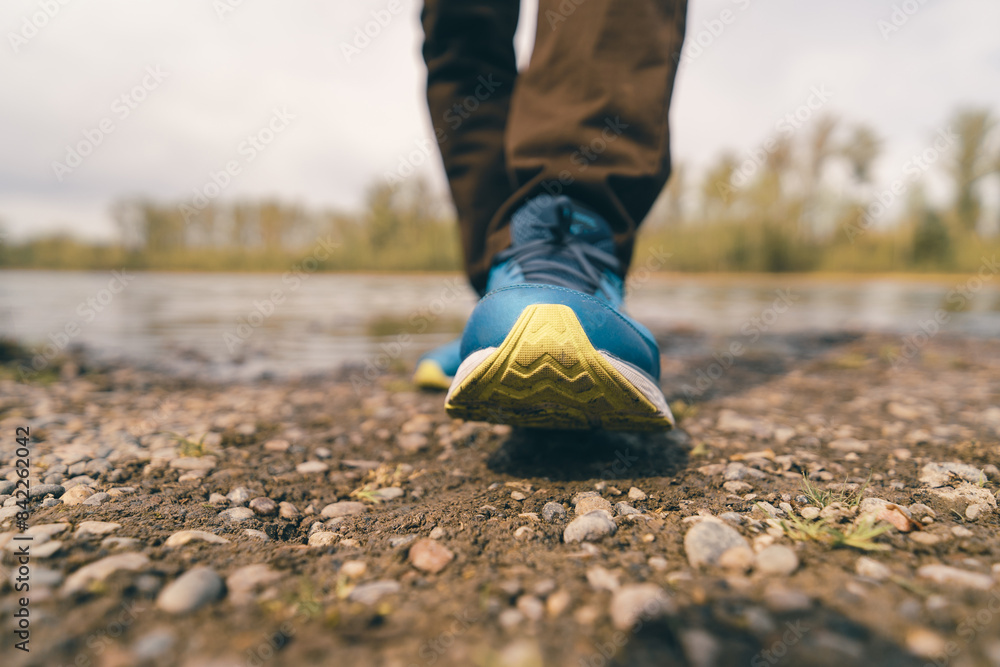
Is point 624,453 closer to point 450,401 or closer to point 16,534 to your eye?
point 450,401

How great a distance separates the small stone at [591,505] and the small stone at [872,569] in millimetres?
374

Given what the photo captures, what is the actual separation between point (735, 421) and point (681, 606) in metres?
1.03

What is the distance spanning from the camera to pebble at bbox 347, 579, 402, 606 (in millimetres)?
664

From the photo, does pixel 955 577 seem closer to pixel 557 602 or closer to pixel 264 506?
pixel 557 602

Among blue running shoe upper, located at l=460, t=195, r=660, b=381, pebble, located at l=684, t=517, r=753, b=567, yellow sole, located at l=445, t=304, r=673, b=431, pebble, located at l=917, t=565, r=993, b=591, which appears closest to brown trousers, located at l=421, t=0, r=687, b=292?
blue running shoe upper, located at l=460, t=195, r=660, b=381

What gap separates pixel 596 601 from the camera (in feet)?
2.09

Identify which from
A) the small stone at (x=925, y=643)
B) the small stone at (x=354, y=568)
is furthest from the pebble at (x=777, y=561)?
the small stone at (x=354, y=568)

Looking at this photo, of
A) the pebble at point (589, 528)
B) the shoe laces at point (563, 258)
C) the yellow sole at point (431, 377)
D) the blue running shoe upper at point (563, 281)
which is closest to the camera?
the pebble at point (589, 528)

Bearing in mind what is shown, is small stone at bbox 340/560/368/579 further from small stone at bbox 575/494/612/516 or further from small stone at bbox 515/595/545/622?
small stone at bbox 575/494/612/516

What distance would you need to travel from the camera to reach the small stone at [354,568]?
0.73m

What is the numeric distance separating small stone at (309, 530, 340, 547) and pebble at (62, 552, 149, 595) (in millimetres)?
242

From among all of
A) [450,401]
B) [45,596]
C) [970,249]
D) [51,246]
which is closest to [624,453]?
[450,401]

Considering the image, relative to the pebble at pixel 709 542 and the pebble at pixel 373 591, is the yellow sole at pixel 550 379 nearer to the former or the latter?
the pebble at pixel 709 542

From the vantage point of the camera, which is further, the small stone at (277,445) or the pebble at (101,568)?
the small stone at (277,445)
